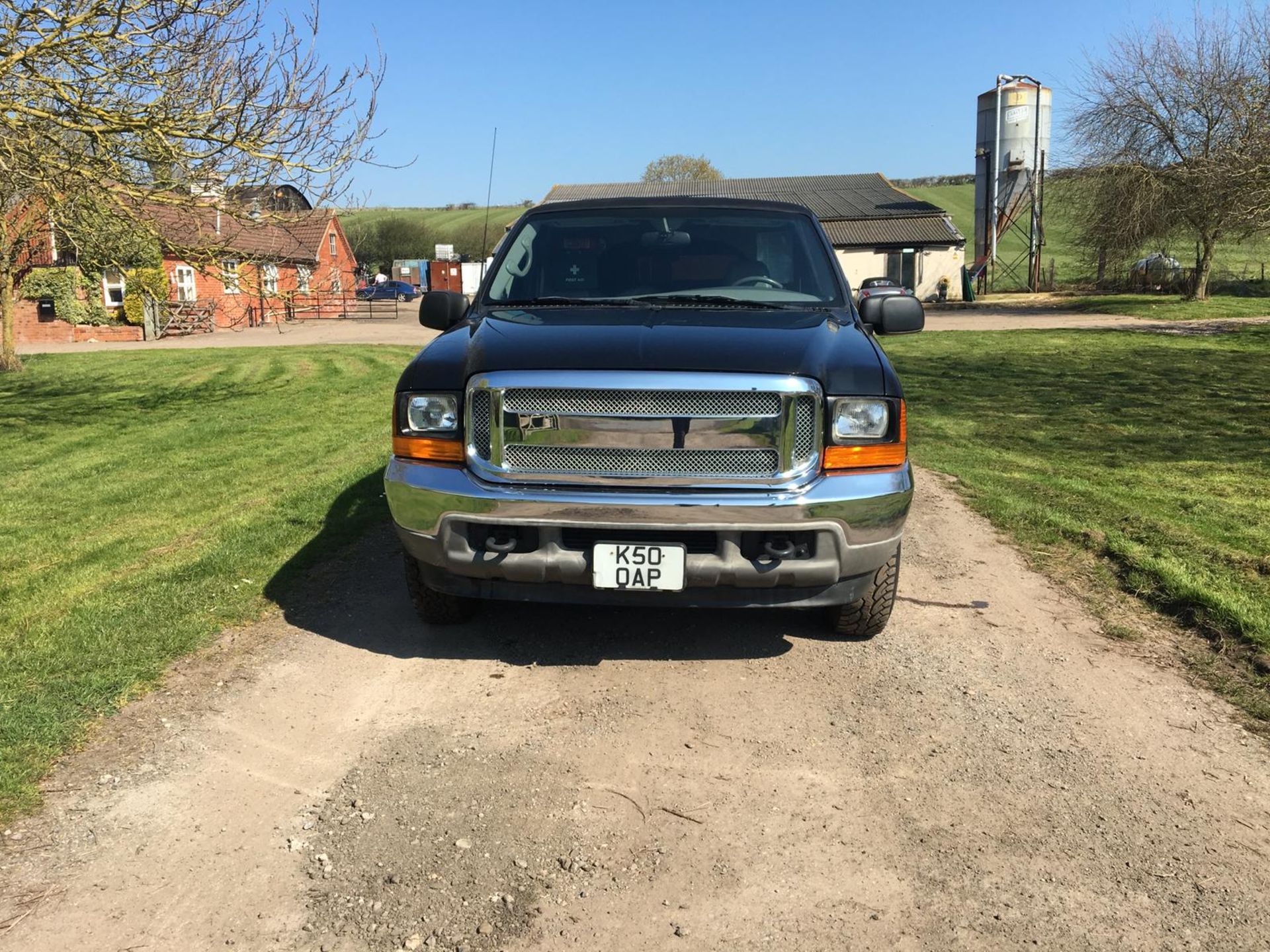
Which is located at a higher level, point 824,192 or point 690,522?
point 824,192

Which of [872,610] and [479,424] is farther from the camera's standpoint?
[872,610]

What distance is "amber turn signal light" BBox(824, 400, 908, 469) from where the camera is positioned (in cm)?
382

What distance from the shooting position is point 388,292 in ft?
185

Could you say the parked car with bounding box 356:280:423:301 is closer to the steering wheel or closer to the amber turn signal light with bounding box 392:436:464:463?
the steering wheel

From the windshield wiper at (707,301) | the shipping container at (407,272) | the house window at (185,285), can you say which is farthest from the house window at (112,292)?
the windshield wiper at (707,301)

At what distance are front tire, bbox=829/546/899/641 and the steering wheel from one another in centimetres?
160

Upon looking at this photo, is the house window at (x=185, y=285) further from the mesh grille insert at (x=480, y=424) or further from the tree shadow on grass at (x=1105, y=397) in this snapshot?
the mesh grille insert at (x=480, y=424)

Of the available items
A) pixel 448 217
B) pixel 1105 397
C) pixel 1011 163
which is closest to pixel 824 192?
pixel 1011 163

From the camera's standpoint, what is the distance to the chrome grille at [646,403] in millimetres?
3758

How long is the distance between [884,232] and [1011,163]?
645cm

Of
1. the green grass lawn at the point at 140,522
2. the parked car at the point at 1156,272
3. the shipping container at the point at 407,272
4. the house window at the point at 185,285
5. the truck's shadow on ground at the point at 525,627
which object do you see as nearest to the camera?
the green grass lawn at the point at 140,522

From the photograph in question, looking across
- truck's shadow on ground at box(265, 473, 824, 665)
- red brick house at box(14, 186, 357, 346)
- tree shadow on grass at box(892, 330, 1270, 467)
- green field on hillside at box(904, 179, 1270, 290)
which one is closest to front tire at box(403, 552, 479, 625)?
truck's shadow on ground at box(265, 473, 824, 665)

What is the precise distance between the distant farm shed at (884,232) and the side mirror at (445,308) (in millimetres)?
38672

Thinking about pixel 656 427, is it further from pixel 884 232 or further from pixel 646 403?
pixel 884 232
